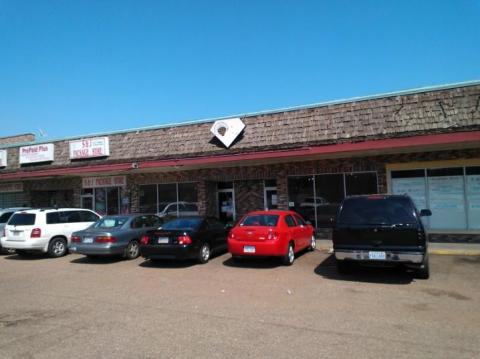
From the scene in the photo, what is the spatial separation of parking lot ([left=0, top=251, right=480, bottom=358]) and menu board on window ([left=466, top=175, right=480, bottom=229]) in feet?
12.3

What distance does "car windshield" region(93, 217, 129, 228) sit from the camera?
41.7ft

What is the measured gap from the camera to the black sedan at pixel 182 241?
1089cm

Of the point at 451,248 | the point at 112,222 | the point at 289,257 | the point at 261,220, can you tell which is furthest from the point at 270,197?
the point at 451,248

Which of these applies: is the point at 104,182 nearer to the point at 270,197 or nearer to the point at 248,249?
the point at 270,197

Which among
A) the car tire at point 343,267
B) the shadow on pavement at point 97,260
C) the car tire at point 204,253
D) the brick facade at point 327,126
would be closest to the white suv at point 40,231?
the shadow on pavement at point 97,260

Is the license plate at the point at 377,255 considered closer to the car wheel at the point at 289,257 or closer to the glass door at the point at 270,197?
the car wheel at the point at 289,257

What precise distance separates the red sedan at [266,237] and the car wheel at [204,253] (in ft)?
2.90

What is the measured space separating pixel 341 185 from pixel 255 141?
13.5ft

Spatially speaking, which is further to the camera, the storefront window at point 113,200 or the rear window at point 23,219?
the storefront window at point 113,200

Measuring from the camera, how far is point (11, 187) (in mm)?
24984

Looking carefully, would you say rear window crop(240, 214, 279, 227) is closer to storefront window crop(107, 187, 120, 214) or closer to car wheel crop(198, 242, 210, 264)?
car wheel crop(198, 242, 210, 264)

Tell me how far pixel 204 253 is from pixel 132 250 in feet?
8.61

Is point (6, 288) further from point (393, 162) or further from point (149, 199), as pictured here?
point (393, 162)

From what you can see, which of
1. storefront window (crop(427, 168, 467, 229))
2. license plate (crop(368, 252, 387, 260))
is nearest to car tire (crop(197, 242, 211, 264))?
license plate (crop(368, 252, 387, 260))
